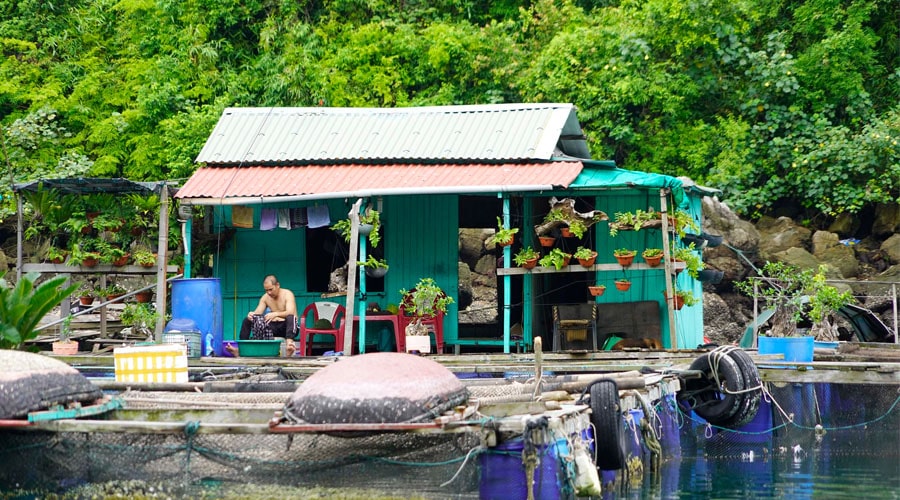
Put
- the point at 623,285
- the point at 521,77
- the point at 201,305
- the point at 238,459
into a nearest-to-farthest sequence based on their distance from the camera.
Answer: the point at 238,459
the point at 201,305
the point at 623,285
the point at 521,77

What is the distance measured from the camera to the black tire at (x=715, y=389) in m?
12.5

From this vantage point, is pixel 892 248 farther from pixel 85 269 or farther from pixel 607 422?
pixel 85 269

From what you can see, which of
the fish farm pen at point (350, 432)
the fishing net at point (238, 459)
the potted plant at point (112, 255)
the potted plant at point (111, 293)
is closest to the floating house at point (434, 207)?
the potted plant at point (112, 255)

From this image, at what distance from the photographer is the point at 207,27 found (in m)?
24.7

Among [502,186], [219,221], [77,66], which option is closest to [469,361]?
[502,186]

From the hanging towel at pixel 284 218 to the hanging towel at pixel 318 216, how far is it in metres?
0.28

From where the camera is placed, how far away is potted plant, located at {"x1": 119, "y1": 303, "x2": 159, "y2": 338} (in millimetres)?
15680

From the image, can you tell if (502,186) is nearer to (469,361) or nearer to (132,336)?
(469,361)

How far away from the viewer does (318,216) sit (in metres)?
16.3

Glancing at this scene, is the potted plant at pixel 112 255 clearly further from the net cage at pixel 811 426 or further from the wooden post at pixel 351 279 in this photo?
the net cage at pixel 811 426

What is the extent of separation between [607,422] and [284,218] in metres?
7.92

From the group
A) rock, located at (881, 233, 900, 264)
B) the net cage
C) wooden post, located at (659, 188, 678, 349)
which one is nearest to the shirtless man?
wooden post, located at (659, 188, 678, 349)

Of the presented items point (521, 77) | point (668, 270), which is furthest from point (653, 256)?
point (521, 77)

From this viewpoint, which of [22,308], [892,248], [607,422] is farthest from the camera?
[892,248]
